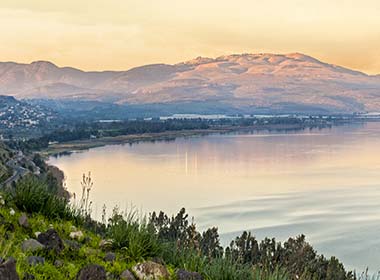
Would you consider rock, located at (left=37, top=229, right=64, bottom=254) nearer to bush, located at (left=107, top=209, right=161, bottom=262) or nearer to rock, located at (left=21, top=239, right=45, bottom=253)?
rock, located at (left=21, top=239, right=45, bottom=253)

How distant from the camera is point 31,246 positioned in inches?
207

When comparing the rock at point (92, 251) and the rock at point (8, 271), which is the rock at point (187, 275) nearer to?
the rock at point (92, 251)

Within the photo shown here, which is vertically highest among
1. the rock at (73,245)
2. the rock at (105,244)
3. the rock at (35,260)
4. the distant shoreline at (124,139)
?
the rock at (35,260)

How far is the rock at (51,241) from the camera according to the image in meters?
5.41

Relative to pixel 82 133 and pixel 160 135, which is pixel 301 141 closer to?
pixel 160 135

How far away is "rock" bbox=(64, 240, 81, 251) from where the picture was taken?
18.8ft

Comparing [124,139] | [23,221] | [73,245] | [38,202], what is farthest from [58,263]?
[124,139]

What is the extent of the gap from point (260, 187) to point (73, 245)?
2688 inches

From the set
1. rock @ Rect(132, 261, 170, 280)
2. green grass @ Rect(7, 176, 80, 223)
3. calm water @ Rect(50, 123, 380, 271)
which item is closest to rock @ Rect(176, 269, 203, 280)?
rock @ Rect(132, 261, 170, 280)

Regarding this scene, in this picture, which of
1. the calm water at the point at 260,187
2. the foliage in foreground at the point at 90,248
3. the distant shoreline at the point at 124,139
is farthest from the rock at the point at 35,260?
the distant shoreline at the point at 124,139

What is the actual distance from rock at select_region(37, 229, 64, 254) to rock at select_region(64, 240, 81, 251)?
203 mm

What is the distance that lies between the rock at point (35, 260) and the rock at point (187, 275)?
1.35 meters

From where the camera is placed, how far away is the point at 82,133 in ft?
472

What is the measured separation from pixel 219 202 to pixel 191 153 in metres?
52.9
